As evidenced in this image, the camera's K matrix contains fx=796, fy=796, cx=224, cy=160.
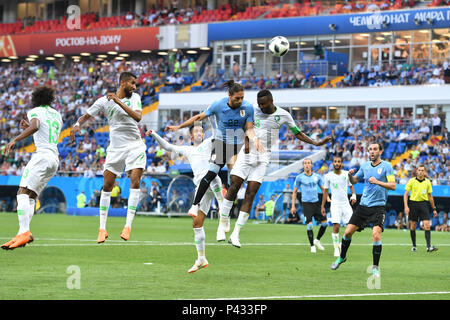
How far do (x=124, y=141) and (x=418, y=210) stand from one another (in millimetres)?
11263

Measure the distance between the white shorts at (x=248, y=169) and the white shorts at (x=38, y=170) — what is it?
3550mm

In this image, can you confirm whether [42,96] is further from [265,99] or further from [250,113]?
[265,99]

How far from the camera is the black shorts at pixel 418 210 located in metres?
23.6

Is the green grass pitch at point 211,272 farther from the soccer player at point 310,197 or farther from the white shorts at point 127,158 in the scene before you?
the white shorts at point 127,158

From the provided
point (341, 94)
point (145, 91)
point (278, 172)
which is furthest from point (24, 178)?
point (145, 91)

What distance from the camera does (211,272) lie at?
14633 mm

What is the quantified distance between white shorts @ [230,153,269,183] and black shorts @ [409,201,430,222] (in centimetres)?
926

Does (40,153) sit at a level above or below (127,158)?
above

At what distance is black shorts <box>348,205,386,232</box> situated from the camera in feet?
49.2

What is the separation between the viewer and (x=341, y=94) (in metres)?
50.0

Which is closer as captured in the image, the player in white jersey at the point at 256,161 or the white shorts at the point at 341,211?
the player in white jersey at the point at 256,161

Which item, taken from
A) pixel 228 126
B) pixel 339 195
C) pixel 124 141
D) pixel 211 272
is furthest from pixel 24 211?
pixel 339 195

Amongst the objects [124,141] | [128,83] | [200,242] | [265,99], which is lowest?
[200,242]

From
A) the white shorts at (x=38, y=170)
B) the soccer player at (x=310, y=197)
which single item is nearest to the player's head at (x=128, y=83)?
the white shorts at (x=38, y=170)
